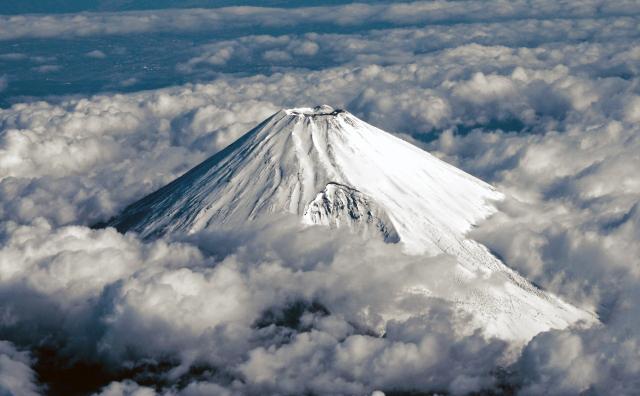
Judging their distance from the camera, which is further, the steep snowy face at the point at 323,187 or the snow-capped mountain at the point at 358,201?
the steep snowy face at the point at 323,187

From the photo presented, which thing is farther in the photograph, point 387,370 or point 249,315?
point 249,315

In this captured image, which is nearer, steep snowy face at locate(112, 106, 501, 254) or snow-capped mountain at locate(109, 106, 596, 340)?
snow-capped mountain at locate(109, 106, 596, 340)

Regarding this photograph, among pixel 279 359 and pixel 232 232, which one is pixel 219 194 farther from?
pixel 279 359

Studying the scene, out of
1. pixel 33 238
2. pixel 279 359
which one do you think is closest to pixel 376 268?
pixel 279 359

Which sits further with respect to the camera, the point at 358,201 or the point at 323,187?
the point at 323,187
